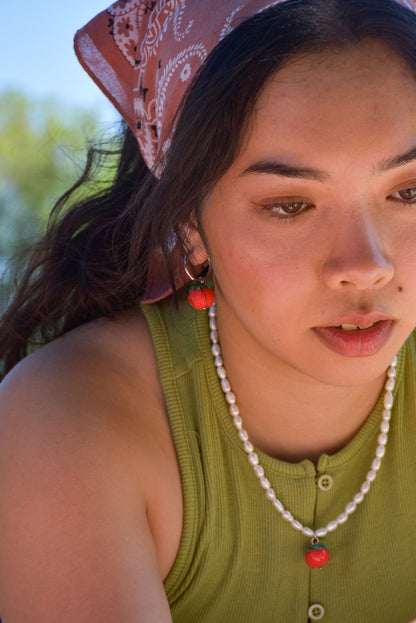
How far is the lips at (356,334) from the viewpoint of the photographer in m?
1.62

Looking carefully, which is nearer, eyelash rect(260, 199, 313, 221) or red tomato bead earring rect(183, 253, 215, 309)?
eyelash rect(260, 199, 313, 221)

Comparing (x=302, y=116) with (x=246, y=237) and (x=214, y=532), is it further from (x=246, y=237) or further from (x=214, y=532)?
(x=214, y=532)

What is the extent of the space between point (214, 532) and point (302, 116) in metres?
0.93

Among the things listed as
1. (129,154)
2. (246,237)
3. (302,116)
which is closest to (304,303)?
(246,237)

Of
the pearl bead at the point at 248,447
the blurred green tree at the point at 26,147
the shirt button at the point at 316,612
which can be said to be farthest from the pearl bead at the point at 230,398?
the blurred green tree at the point at 26,147

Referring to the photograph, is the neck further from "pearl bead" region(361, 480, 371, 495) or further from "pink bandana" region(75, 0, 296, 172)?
"pink bandana" region(75, 0, 296, 172)

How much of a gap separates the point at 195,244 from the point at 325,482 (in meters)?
0.64

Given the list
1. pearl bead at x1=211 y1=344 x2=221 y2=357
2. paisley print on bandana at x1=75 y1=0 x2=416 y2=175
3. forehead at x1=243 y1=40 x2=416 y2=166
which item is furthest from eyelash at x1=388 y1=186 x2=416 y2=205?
pearl bead at x1=211 y1=344 x2=221 y2=357

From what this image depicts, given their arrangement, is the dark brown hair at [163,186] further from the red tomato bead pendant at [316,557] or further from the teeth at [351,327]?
the red tomato bead pendant at [316,557]

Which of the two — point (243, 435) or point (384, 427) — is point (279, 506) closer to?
point (243, 435)

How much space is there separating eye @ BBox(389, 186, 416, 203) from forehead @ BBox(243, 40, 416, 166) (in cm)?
11

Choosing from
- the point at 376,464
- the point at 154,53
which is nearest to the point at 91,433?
the point at 376,464

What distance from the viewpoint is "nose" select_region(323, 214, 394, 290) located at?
1.53 meters

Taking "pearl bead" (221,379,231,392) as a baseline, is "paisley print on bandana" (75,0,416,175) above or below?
above
